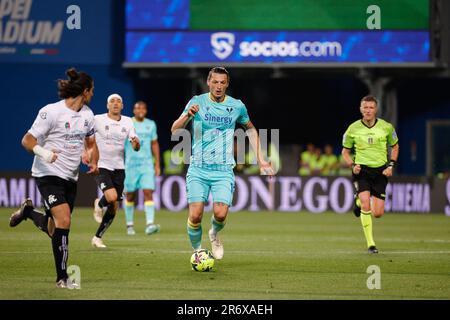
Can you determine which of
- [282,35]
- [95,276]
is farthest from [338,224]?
[95,276]

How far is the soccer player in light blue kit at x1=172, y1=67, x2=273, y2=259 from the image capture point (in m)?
13.8

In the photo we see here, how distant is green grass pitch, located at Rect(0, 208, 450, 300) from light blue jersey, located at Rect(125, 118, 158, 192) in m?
0.99

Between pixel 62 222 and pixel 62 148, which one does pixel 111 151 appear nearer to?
pixel 62 148

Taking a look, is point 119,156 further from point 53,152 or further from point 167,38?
point 167,38

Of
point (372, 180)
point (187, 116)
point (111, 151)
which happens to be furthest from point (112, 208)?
point (187, 116)

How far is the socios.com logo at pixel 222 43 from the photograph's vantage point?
31.0 meters

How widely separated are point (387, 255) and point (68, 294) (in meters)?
6.58

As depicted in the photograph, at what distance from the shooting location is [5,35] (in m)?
34.4

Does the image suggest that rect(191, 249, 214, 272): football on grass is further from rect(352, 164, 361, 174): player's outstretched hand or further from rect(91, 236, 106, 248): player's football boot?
rect(352, 164, 361, 174): player's outstretched hand

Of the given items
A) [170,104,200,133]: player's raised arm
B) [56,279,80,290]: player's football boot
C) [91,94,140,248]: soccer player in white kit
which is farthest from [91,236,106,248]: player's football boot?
[56,279,80,290]: player's football boot

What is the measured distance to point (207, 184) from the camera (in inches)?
548

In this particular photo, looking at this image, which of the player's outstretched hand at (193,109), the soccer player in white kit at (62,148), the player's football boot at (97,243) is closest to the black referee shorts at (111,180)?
the player's football boot at (97,243)

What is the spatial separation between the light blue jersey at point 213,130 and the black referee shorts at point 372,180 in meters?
3.74

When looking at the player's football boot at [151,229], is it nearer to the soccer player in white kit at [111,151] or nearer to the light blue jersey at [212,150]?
the soccer player in white kit at [111,151]
